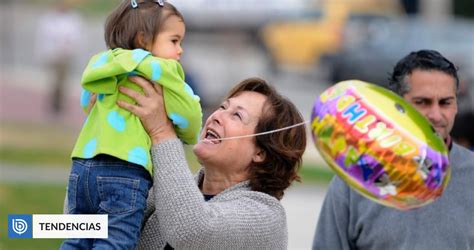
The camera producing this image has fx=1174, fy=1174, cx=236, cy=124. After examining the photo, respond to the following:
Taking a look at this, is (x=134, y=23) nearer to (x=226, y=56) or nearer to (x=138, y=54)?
(x=138, y=54)

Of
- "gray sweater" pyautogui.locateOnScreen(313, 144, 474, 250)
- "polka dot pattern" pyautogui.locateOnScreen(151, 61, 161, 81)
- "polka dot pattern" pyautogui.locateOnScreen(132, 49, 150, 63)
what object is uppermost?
"polka dot pattern" pyautogui.locateOnScreen(132, 49, 150, 63)

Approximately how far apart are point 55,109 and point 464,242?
50.7ft

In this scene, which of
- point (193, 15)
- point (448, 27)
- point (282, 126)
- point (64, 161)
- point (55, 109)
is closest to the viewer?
point (282, 126)

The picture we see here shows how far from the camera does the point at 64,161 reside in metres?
14.6

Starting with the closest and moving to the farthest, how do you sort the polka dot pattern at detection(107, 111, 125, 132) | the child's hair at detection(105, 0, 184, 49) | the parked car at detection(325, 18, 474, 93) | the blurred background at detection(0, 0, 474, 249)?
1. the polka dot pattern at detection(107, 111, 125, 132)
2. the child's hair at detection(105, 0, 184, 49)
3. the blurred background at detection(0, 0, 474, 249)
4. the parked car at detection(325, 18, 474, 93)

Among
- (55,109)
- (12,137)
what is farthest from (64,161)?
(55,109)

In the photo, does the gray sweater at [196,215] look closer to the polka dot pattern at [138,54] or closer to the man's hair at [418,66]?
the polka dot pattern at [138,54]

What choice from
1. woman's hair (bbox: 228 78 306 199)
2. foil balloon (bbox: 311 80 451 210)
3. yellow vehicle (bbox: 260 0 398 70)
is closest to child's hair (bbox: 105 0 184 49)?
woman's hair (bbox: 228 78 306 199)

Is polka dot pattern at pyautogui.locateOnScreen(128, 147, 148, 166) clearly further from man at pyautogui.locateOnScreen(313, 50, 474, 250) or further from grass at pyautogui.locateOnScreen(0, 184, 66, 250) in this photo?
grass at pyautogui.locateOnScreen(0, 184, 66, 250)

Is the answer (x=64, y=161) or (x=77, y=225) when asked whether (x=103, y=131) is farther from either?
(x=64, y=161)

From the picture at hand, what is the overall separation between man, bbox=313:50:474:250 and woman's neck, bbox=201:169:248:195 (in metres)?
0.74

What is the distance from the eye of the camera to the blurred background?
46.1ft

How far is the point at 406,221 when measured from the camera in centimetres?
450

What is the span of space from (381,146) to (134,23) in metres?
0.92
